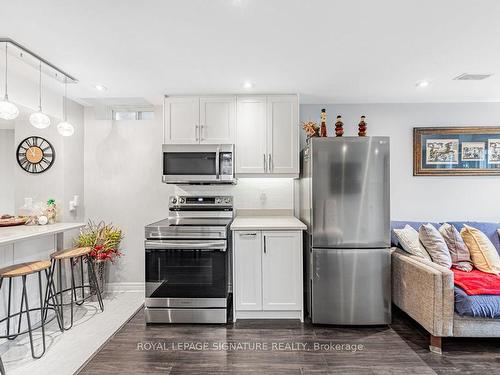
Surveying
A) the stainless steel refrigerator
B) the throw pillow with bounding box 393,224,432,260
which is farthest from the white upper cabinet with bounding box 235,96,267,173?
the throw pillow with bounding box 393,224,432,260

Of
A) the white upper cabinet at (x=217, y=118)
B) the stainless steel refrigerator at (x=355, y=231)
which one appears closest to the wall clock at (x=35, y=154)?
the white upper cabinet at (x=217, y=118)

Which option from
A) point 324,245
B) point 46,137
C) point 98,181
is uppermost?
point 46,137

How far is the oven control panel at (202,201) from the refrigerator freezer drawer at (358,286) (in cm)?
141

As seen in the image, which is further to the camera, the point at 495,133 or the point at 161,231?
the point at 495,133

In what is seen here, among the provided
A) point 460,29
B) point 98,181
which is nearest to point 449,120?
point 460,29

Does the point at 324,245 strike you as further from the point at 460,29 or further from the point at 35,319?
the point at 35,319

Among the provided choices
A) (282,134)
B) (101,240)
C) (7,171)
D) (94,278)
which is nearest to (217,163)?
(282,134)

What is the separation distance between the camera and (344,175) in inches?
107

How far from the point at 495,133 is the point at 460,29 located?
7.50 ft

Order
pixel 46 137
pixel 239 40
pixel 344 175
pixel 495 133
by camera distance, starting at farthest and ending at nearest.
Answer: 1. pixel 495 133
2. pixel 46 137
3. pixel 344 175
4. pixel 239 40

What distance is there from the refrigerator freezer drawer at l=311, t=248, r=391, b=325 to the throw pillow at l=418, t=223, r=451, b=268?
1.52 feet

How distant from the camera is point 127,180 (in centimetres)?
372

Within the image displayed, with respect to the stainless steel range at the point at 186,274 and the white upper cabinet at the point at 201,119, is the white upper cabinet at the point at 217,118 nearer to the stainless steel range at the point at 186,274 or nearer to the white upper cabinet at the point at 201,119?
the white upper cabinet at the point at 201,119

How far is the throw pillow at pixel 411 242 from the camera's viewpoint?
2.81 m
